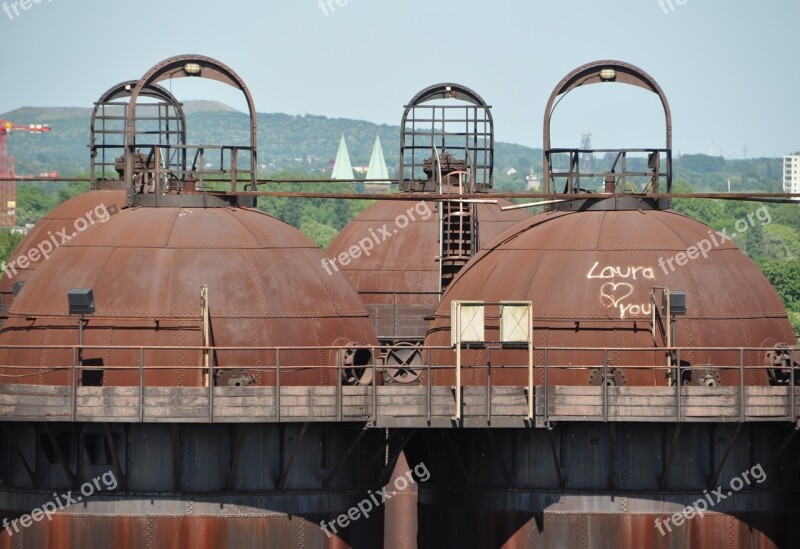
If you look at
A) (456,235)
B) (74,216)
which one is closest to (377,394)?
(456,235)

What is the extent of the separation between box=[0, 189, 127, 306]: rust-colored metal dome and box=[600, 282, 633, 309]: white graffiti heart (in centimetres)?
1998

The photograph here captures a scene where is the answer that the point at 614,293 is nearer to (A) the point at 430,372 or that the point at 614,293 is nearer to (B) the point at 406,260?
(A) the point at 430,372

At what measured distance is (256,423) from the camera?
1619 inches

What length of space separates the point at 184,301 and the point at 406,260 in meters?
17.1

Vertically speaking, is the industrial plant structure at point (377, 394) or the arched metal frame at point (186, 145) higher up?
the arched metal frame at point (186, 145)

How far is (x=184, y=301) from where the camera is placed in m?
42.1

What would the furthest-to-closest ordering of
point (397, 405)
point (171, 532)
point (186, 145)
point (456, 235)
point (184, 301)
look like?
1. point (456, 235)
2. point (186, 145)
3. point (184, 301)
4. point (397, 405)
5. point (171, 532)

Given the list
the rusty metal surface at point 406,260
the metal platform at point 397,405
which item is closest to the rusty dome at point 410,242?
the rusty metal surface at point 406,260

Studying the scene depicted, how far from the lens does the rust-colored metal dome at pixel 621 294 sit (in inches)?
1652

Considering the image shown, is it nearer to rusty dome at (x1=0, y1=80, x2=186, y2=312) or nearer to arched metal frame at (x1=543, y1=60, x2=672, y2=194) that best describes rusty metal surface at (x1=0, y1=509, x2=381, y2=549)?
arched metal frame at (x1=543, y1=60, x2=672, y2=194)

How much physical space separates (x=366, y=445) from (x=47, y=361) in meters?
7.06

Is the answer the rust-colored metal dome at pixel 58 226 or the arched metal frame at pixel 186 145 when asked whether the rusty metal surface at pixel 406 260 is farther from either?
the arched metal frame at pixel 186 145

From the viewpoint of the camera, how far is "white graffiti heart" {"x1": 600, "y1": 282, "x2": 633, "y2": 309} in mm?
42281

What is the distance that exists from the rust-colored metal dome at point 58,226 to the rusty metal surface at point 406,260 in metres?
6.95
